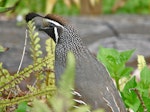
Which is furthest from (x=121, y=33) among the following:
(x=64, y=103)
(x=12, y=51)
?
(x=64, y=103)

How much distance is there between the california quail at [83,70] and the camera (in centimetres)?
269

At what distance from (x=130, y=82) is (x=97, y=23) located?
5728 millimetres

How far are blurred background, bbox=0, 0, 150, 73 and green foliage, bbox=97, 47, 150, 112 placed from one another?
1505 millimetres

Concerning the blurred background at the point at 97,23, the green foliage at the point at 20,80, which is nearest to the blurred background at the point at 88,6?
the blurred background at the point at 97,23

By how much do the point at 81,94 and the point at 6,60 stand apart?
1730 mm

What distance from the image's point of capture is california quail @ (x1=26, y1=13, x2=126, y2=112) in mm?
2688

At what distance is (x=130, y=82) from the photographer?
2.79 meters

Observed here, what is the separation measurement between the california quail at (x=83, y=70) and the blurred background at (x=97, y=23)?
5.19 ft

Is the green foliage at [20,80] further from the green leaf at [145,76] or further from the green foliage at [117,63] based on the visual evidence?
the green leaf at [145,76]

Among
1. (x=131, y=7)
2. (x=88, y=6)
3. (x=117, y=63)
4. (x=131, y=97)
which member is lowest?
(x=131, y=7)


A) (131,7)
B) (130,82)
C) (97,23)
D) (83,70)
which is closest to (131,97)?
(130,82)

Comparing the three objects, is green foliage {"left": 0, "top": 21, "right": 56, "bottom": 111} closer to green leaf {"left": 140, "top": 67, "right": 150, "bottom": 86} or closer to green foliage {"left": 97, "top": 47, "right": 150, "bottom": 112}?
green foliage {"left": 97, "top": 47, "right": 150, "bottom": 112}

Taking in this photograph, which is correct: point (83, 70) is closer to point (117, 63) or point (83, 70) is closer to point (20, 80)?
point (117, 63)

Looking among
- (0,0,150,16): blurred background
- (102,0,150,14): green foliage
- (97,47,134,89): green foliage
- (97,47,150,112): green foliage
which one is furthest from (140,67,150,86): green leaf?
(102,0,150,14): green foliage
